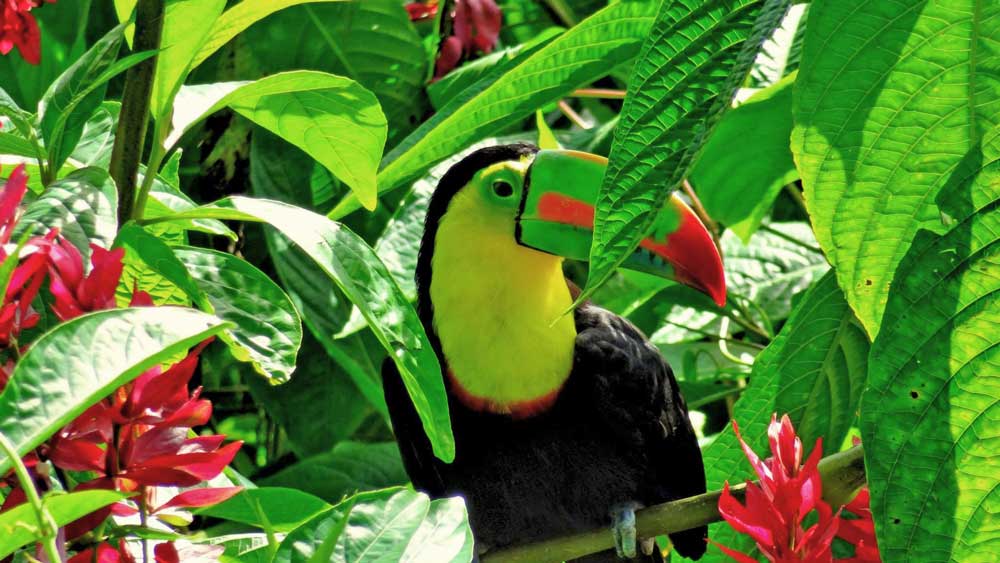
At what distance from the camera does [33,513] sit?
947 millimetres

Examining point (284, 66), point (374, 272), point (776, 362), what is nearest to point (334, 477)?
→ point (284, 66)

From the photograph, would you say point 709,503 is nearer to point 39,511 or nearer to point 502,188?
point 39,511

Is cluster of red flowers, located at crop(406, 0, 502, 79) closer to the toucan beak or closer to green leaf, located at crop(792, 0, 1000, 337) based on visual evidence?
the toucan beak

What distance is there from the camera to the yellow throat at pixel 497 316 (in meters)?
2.51

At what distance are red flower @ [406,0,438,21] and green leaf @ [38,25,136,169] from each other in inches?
65.6

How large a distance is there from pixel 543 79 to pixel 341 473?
1167mm

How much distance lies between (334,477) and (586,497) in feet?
1.61

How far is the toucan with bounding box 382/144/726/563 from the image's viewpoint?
2.49 metres

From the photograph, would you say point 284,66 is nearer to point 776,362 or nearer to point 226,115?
point 226,115

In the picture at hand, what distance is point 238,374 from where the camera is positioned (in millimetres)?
3195

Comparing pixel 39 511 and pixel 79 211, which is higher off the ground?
pixel 79 211

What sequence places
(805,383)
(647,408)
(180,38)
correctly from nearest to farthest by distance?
(180,38) → (805,383) → (647,408)

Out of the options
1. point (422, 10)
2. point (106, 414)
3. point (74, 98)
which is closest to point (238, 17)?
point (74, 98)

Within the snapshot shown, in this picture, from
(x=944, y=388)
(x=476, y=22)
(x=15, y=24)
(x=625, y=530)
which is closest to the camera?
(x=944, y=388)
